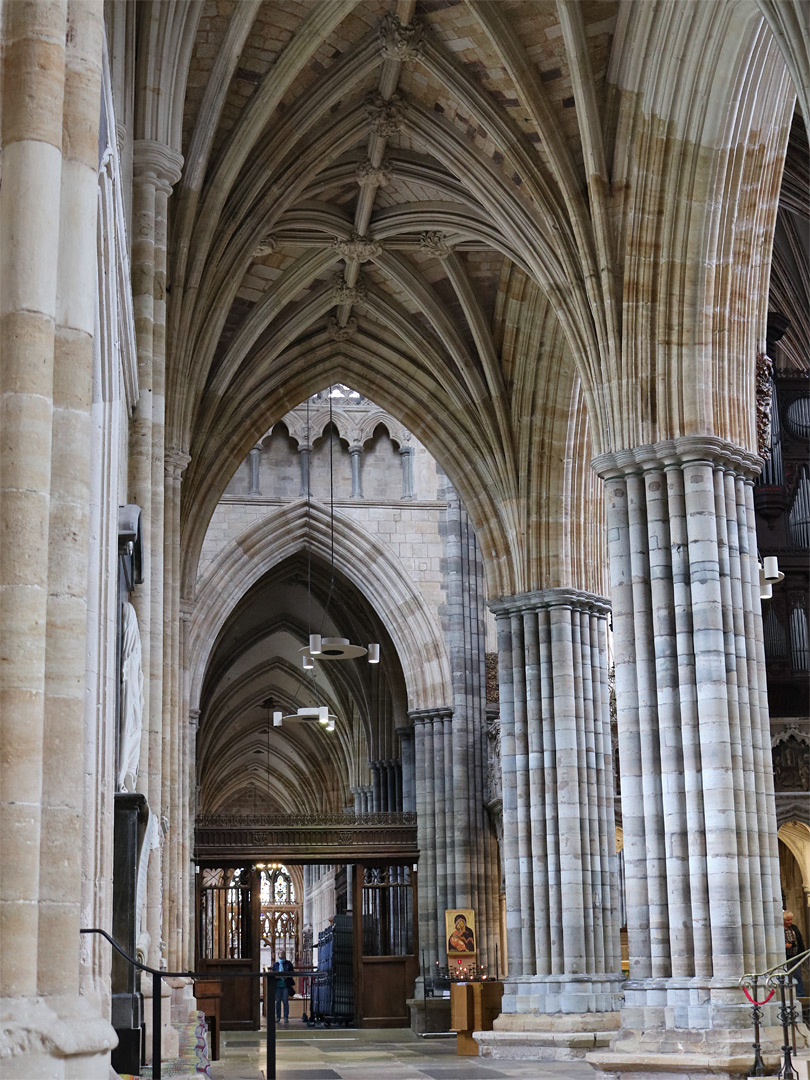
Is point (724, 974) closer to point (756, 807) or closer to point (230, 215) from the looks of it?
point (756, 807)

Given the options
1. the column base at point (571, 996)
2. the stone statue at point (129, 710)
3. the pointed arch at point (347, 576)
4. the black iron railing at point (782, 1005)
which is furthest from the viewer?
the pointed arch at point (347, 576)

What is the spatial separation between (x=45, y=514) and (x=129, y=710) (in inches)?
169

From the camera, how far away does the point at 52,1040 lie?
4141mm

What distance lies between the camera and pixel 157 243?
11.7 m

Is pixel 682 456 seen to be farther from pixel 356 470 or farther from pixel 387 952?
pixel 387 952

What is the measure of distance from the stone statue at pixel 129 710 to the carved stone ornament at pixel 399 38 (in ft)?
27.3

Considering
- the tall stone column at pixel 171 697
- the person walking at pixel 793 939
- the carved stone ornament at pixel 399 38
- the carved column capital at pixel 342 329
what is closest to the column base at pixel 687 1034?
the tall stone column at pixel 171 697

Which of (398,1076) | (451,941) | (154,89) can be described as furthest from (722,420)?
(451,941)

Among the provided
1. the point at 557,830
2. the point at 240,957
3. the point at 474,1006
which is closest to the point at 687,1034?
the point at 557,830

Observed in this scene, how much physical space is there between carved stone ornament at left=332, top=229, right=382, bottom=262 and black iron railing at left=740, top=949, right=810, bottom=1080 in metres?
10.6

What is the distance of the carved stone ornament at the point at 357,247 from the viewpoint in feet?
61.7

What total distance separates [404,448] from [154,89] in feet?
49.2

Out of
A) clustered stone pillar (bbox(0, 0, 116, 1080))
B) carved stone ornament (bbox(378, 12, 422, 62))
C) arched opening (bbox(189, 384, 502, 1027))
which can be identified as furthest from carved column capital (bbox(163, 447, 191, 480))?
clustered stone pillar (bbox(0, 0, 116, 1080))

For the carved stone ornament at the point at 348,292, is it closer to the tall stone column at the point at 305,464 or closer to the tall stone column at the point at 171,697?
the tall stone column at the point at 171,697
